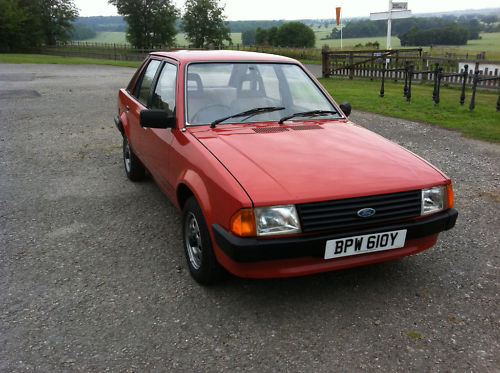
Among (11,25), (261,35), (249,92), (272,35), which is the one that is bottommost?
(249,92)

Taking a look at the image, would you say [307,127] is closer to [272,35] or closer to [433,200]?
[433,200]

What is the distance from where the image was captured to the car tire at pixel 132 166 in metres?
5.55

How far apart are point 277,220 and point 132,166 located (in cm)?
346

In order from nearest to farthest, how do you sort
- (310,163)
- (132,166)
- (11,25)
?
(310,163), (132,166), (11,25)

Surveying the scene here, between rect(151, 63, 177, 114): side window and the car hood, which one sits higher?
rect(151, 63, 177, 114): side window

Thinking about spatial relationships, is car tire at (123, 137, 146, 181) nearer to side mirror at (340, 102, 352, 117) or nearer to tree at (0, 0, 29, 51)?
side mirror at (340, 102, 352, 117)

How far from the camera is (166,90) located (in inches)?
164

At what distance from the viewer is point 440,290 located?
3.24 metres

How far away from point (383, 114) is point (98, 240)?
8556 millimetres

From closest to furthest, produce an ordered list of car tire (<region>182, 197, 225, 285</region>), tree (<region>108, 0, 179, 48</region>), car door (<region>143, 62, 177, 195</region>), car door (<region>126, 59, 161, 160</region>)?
car tire (<region>182, 197, 225, 285</region>) < car door (<region>143, 62, 177, 195</region>) < car door (<region>126, 59, 161, 160</region>) < tree (<region>108, 0, 179, 48</region>)

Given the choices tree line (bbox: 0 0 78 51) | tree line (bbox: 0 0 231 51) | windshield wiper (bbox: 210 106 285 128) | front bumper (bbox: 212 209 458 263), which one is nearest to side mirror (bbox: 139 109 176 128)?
windshield wiper (bbox: 210 106 285 128)

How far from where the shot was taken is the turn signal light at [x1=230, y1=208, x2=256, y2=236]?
8.54 ft

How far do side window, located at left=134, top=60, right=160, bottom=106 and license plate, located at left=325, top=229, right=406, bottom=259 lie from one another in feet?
9.30

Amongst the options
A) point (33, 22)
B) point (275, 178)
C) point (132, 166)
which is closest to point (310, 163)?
point (275, 178)
